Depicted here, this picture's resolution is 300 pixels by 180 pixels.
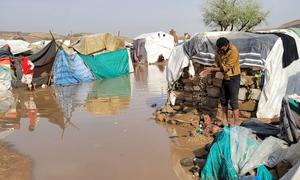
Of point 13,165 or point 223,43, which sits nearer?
point 13,165

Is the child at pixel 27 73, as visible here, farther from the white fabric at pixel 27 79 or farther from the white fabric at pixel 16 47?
the white fabric at pixel 16 47

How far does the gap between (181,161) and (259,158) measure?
1548 mm

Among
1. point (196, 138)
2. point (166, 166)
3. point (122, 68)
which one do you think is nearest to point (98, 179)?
point (166, 166)

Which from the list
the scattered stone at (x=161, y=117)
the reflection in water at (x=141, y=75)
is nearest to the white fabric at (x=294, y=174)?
the scattered stone at (x=161, y=117)

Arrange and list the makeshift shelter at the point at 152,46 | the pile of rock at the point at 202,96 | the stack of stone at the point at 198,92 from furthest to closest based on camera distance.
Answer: the makeshift shelter at the point at 152,46 < the stack of stone at the point at 198,92 < the pile of rock at the point at 202,96

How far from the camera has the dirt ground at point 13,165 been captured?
5.55 m

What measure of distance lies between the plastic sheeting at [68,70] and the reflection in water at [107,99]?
1578 millimetres

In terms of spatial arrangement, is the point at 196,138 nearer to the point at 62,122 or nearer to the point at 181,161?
the point at 181,161

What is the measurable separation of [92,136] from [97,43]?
13.5 meters

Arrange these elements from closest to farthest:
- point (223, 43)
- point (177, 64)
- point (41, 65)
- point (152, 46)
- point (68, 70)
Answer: point (223, 43) → point (177, 64) → point (41, 65) → point (68, 70) → point (152, 46)

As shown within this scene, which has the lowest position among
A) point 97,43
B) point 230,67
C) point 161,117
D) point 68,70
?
point 161,117

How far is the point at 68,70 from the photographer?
17844mm

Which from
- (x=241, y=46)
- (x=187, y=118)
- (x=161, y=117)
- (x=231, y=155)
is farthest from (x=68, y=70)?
(x=231, y=155)

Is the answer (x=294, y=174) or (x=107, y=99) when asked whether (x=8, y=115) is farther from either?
(x=294, y=174)
